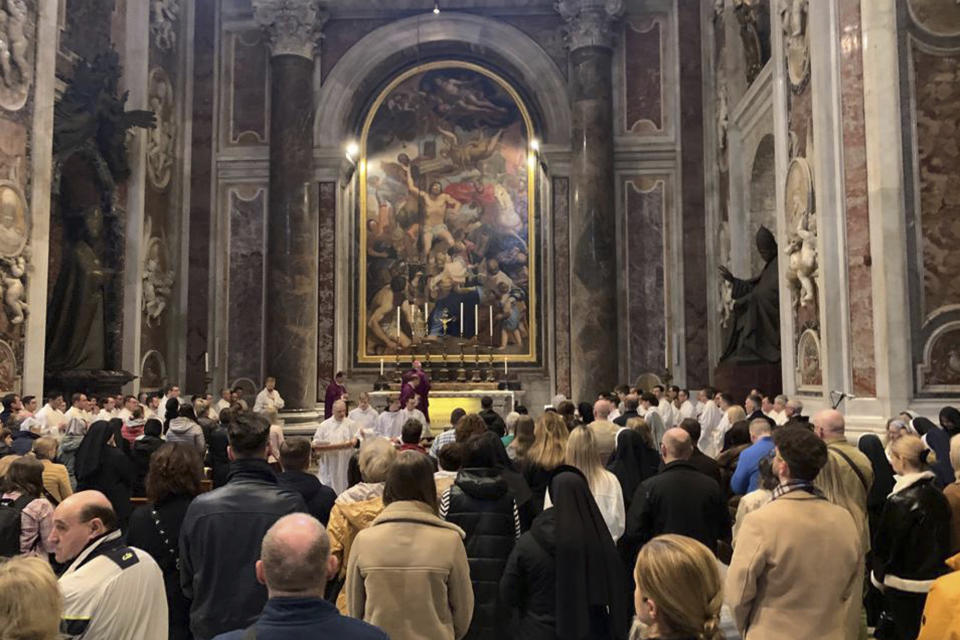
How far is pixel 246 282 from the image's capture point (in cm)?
1956

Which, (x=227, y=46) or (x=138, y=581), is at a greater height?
(x=227, y=46)

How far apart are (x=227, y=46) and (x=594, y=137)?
862cm

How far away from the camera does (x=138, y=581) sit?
325cm

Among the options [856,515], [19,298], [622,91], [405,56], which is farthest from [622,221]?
[856,515]

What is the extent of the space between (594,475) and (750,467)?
5.37 feet

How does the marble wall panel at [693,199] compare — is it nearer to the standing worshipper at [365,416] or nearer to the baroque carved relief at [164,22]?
the standing worshipper at [365,416]

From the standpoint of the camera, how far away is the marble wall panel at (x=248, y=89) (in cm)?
1988

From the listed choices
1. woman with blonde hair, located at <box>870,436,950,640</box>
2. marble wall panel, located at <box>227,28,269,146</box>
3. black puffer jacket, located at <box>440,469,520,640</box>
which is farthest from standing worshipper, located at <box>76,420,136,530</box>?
marble wall panel, located at <box>227,28,269,146</box>

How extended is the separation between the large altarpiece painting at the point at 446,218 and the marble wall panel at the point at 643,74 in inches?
92.2

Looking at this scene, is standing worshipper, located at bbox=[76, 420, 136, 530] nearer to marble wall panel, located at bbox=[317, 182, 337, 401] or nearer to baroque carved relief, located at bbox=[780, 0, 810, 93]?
baroque carved relief, located at bbox=[780, 0, 810, 93]

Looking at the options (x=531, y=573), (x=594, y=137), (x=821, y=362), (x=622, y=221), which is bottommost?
(x=531, y=573)

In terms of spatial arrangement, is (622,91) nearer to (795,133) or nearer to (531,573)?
(795,133)

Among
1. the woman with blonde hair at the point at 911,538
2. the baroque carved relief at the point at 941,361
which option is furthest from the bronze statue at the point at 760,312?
the woman with blonde hair at the point at 911,538

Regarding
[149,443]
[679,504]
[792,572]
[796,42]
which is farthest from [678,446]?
[796,42]
